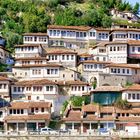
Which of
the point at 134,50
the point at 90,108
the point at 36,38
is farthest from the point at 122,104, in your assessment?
the point at 36,38

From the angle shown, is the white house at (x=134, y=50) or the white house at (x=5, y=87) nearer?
the white house at (x=5, y=87)

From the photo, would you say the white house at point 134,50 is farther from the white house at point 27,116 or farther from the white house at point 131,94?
the white house at point 27,116

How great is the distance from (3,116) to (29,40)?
2353cm

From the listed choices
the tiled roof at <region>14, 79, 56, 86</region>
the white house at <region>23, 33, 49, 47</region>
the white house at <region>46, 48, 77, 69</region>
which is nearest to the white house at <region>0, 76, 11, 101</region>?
the tiled roof at <region>14, 79, 56, 86</region>

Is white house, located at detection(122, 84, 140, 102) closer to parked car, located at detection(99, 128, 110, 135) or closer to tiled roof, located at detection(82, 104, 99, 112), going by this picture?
tiled roof, located at detection(82, 104, 99, 112)

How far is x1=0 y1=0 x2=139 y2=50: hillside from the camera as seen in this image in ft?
370

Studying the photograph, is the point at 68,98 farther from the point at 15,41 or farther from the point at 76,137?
the point at 15,41

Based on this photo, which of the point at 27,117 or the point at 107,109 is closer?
the point at 27,117

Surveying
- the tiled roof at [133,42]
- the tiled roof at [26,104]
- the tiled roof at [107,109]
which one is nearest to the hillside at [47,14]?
the tiled roof at [133,42]

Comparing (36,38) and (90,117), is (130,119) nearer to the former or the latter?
(90,117)

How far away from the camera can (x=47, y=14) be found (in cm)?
12175

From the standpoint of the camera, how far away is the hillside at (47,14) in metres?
113

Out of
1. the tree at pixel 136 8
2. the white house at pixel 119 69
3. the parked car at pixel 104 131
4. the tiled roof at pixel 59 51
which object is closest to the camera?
the parked car at pixel 104 131

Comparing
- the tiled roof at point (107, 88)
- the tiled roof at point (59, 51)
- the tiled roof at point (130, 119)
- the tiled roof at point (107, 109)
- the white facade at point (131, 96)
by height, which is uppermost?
the tiled roof at point (59, 51)
